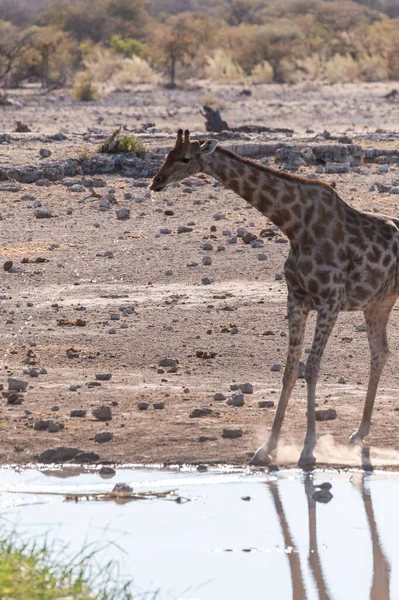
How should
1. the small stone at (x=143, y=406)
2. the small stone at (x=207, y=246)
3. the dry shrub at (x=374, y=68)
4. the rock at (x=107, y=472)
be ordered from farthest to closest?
the dry shrub at (x=374, y=68)
the small stone at (x=207, y=246)
the small stone at (x=143, y=406)
the rock at (x=107, y=472)

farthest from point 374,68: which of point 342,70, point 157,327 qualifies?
point 157,327

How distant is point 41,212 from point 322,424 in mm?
7476

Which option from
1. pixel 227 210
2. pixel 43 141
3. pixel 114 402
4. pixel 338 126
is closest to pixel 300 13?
pixel 338 126

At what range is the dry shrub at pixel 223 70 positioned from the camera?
133 ft

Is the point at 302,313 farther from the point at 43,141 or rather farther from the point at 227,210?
the point at 43,141

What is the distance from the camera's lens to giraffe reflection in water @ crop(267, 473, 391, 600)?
19.5 feet

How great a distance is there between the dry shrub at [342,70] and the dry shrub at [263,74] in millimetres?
1849

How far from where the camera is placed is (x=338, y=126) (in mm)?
26297

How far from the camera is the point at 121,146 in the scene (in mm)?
18578

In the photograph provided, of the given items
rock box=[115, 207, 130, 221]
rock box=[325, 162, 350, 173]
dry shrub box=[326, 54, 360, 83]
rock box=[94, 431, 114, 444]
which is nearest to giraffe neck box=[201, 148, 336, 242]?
rock box=[94, 431, 114, 444]

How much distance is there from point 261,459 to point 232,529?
38.5 inches

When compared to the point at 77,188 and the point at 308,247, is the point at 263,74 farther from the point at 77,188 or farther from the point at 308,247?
the point at 308,247

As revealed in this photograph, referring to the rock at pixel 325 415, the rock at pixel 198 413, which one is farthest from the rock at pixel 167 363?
the rock at pixel 325 415

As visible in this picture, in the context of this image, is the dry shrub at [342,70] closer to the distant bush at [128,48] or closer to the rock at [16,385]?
the distant bush at [128,48]
